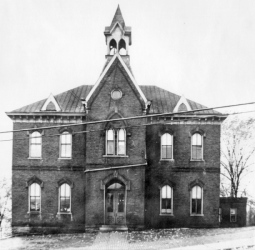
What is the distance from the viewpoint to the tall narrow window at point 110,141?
24.5 metres

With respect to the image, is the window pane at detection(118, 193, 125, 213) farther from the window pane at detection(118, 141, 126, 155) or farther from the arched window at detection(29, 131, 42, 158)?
the arched window at detection(29, 131, 42, 158)

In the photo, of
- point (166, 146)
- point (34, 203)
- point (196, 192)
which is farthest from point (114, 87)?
point (34, 203)

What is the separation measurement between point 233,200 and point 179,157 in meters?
5.84

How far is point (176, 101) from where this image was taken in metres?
27.2

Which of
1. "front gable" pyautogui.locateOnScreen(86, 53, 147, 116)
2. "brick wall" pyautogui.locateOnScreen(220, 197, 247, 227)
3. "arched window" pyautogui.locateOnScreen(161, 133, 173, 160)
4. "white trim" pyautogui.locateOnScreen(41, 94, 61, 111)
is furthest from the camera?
"brick wall" pyautogui.locateOnScreen(220, 197, 247, 227)

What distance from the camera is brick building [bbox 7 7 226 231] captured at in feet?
79.6

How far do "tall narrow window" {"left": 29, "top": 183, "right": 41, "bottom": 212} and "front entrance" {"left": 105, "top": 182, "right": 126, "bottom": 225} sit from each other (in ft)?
15.8

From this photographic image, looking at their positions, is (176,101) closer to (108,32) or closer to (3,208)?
(108,32)

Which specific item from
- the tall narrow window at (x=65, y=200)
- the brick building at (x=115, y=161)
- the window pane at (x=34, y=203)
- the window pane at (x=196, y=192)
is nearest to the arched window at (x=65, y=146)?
the brick building at (x=115, y=161)

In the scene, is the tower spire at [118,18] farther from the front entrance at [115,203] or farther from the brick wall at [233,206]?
the brick wall at [233,206]

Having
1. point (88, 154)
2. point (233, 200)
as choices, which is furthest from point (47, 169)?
point (233, 200)

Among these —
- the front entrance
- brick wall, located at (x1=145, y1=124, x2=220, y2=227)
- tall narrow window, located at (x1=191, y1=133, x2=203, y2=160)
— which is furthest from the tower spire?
the front entrance

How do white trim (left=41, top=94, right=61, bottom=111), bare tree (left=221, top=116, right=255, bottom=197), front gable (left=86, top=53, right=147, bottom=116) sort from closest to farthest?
front gable (left=86, top=53, right=147, bottom=116) < white trim (left=41, top=94, right=61, bottom=111) < bare tree (left=221, top=116, right=255, bottom=197)

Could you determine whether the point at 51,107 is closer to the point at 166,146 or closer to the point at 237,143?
the point at 166,146
